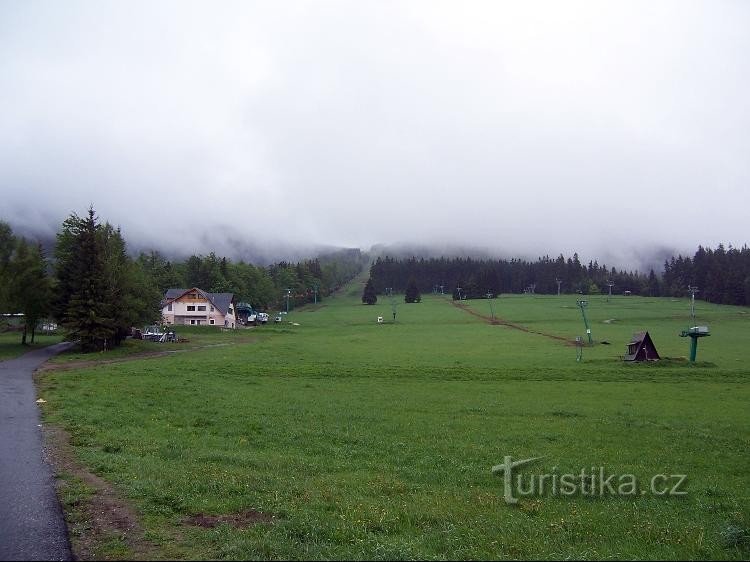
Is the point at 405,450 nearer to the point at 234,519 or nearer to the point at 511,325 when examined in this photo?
the point at 234,519

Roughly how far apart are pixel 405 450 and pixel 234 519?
31.0 feet

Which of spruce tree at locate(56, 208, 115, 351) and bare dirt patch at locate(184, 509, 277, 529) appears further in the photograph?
spruce tree at locate(56, 208, 115, 351)

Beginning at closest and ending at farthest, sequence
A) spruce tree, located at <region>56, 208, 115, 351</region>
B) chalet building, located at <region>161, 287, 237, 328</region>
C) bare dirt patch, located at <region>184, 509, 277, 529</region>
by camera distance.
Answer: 1. bare dirt patch, located at <region>184, 509, 277, 529</region>
2. spruce tree, located at <region>56, 208, 115, 351</region>
3. chalet building, located at <region>161, 287, 237, 328</region>

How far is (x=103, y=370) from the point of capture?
41.4 m

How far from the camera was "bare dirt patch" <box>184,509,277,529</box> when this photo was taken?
10.4m

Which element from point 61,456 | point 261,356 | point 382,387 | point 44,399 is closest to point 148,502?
point 61,456

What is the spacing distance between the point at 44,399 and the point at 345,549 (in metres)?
23.9

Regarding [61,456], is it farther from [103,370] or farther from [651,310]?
[651,310]

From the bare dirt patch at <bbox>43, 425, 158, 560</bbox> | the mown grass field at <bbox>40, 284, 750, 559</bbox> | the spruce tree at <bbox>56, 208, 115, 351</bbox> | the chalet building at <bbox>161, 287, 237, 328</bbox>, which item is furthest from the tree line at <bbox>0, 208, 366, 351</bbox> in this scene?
the chalet building at <bbox>161, 287, 237, 328</bbox>

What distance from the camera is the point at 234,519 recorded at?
10.8 metres

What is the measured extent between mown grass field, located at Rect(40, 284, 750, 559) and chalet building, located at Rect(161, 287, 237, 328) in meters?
68.1

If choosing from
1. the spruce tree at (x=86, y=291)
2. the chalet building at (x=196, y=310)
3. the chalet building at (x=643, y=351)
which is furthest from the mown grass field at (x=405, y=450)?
the chalet building at (x=196, y=310)

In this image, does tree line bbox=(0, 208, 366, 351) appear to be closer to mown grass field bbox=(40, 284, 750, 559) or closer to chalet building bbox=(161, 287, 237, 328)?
mown grass field bbox=(40, 284, 750, 559)

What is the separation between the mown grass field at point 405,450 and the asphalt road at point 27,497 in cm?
110
